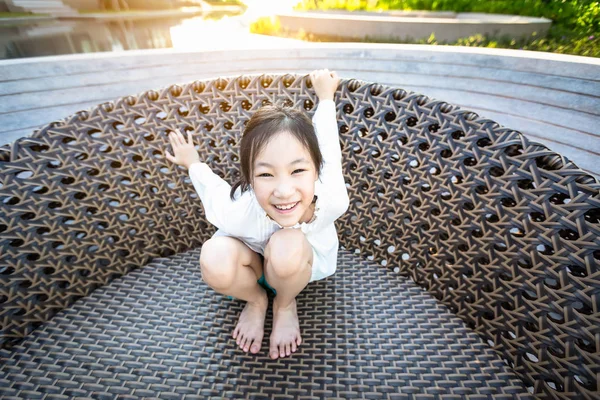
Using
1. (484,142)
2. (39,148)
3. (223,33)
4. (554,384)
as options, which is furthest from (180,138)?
(223,33)

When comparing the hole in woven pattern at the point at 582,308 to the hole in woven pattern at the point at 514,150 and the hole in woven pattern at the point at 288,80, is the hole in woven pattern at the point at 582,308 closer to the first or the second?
the hole in woven pattern at the point at 514,150

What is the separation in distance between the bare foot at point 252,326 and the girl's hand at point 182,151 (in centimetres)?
53

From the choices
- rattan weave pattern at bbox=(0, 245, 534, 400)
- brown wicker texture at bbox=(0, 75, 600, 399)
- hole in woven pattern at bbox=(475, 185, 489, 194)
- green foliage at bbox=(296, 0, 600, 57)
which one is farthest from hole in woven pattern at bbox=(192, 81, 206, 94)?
green foliage at bbox=(296, 0, 600, 57)

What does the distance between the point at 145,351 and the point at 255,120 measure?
28.2 inches

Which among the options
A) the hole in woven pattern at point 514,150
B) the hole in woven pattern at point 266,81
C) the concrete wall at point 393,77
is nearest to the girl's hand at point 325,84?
the hole in woven pattern at point 266,81

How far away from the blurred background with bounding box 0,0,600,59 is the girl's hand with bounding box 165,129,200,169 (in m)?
1.41

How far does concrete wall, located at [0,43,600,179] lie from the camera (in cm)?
160

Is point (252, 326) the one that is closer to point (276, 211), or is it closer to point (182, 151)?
point (276, 211)

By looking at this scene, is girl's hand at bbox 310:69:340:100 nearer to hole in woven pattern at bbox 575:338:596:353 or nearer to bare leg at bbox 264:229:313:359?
bare leg at bbox 264:229:313:359

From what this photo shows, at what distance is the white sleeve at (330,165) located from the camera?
0.90 meters

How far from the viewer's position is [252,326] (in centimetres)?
89

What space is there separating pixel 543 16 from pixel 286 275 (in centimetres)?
477

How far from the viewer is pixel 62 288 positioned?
936 mm

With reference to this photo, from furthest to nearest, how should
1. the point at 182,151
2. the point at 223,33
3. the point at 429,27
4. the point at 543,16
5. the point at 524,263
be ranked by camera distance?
the point at 223,33 < the point at 543,16 < the point at 429,27 < the point at 182,151 < the point at 524,263
